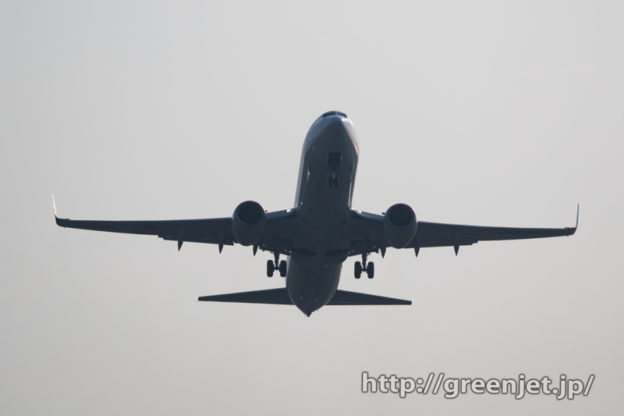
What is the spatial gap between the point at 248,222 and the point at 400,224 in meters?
5.67

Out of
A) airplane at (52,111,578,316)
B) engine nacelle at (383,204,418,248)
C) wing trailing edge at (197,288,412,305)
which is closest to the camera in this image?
airplane at (52,111,578,316)

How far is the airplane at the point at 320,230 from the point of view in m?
37.7

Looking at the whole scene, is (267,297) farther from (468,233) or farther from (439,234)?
(468,233)

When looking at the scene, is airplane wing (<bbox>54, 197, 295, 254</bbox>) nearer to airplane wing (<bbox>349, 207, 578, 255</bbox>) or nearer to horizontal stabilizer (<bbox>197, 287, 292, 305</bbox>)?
airplane wing (<bbox>349, 207, 578, 255</bbox>)

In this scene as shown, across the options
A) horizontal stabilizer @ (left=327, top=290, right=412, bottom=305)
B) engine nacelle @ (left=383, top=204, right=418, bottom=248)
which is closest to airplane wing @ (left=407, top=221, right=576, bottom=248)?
engine nacelle @ (left=383, top=204, right=418, bottom=248)

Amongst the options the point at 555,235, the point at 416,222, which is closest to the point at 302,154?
the point at 416,222

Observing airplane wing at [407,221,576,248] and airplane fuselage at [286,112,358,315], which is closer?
airplane fuselage at [286,112,358,315]

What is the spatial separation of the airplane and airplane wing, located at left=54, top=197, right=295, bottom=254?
0.04 meters

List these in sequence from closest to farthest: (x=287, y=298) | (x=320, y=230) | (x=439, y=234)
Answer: (x=320, y=230) → (x=439, y=234) → (x=287, y=298)

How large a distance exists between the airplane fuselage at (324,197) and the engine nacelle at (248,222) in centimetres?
195

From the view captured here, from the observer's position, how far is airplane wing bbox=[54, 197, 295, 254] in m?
40.2

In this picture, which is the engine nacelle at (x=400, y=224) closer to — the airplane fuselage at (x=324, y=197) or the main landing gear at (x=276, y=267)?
the airplane fuselage at (x=324, y=197)

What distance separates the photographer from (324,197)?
37969mm

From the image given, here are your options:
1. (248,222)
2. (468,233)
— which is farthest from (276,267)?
(468,233)
